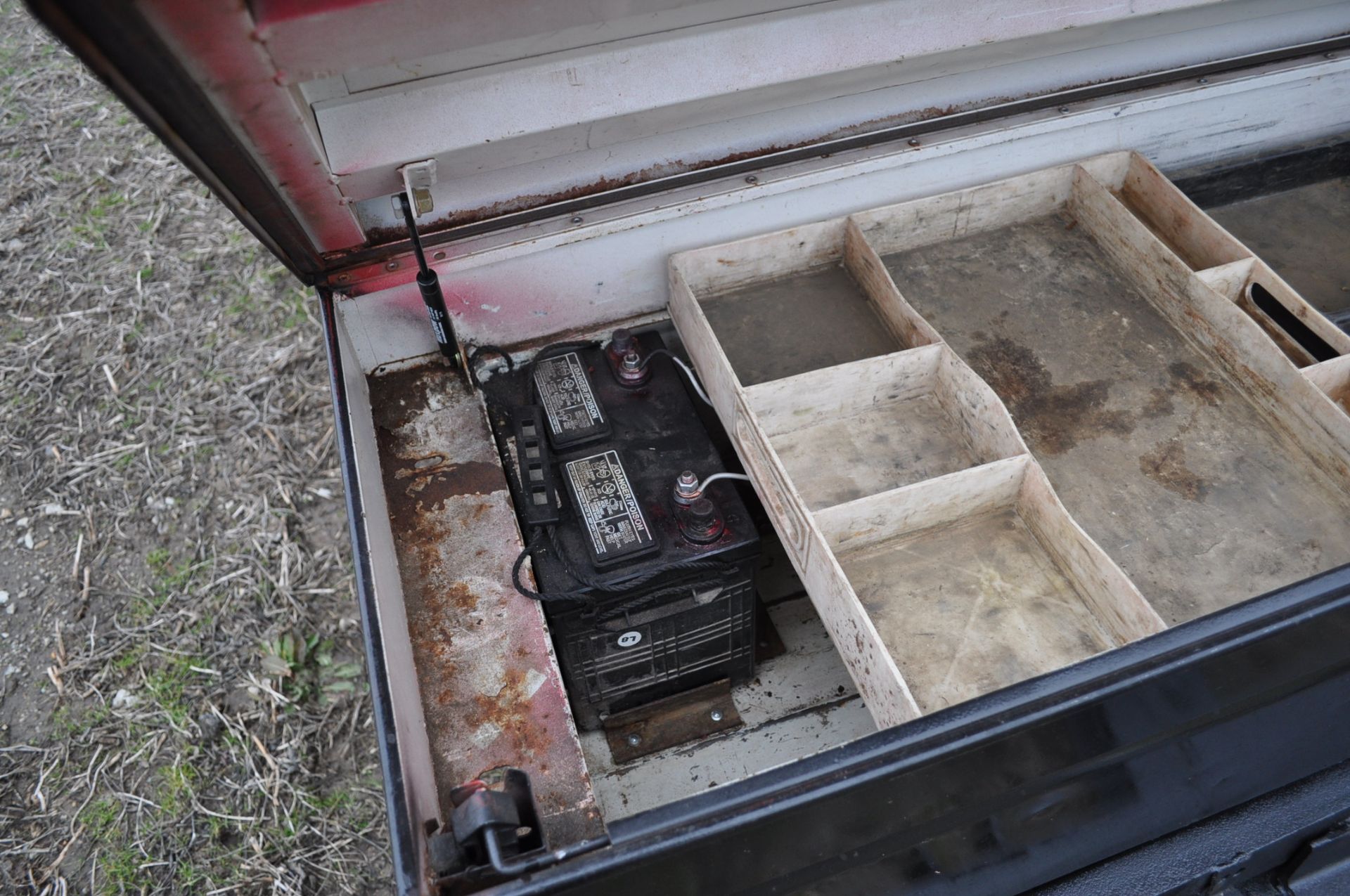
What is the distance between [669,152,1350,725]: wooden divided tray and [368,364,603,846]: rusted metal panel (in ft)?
1.79

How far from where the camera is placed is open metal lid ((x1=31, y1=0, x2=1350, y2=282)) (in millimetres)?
1287

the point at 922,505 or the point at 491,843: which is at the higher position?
the point at 922,505

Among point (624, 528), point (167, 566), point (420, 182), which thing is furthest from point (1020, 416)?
point (167, 566)

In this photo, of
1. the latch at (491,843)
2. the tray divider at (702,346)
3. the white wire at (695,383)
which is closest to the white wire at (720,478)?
the tray divider at (702,346)

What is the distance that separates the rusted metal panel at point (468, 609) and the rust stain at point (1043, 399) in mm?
1134

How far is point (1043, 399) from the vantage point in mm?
2004

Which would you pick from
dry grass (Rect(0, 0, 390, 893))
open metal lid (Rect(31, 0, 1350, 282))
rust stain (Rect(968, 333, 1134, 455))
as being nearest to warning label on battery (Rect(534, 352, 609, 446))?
open metal lid (Rect(31, 0, 1350, 282))

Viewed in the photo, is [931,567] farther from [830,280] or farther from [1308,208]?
[1308,208]

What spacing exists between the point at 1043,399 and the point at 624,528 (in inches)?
39.1

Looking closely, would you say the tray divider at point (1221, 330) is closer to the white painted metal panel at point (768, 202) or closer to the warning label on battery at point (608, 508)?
the white painted metal panel at point (768, 202)

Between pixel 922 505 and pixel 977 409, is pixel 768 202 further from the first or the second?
pixel 922 505

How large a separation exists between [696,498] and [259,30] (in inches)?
44.5

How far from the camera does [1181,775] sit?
151cm

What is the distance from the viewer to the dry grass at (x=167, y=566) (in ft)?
7.57
